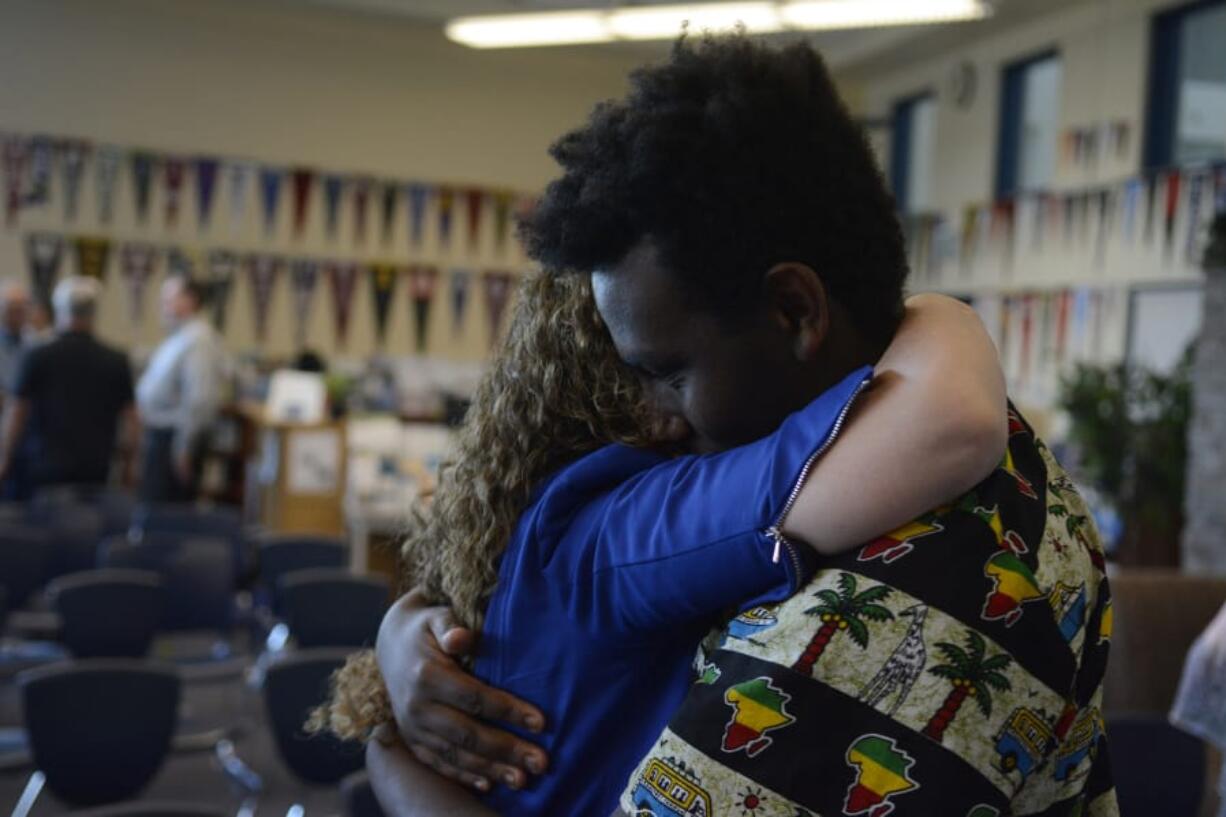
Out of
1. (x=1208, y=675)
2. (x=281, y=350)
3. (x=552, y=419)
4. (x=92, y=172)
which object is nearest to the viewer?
(x=552, y=419)

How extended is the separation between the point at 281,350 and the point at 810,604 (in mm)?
11781

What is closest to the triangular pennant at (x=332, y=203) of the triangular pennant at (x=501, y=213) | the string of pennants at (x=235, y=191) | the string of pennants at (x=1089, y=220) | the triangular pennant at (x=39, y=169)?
the string of pennants at (x=235, y=191)

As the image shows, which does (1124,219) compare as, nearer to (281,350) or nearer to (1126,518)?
(1126,518)

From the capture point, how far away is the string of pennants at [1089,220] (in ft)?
25.6

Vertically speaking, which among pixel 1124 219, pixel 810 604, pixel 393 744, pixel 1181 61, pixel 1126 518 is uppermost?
pixel 1181 61

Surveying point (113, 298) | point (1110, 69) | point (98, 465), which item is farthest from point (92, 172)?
point (1110, 69)

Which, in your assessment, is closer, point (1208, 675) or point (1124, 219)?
point (1208, 675)

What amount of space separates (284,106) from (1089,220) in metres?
7.24

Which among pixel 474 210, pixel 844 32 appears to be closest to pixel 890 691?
pixel 844 32

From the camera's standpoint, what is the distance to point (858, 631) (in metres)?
0.79

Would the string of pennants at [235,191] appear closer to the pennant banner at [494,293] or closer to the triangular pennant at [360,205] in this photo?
the triangular pennant at [360,205]

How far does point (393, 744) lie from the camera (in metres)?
1.28

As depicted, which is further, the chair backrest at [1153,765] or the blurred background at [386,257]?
the blurred background at [386,257]

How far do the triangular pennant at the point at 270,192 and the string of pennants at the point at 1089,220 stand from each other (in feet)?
19.2
